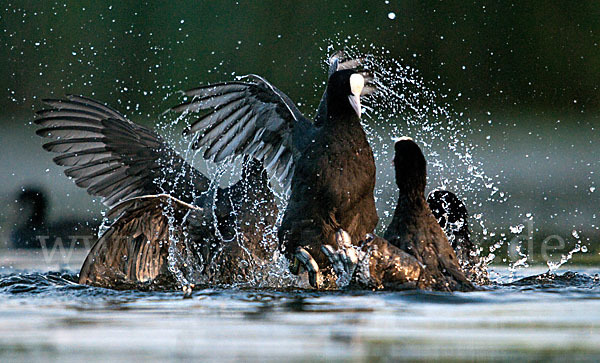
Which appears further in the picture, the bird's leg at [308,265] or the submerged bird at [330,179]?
the submerged bird at [330,179]

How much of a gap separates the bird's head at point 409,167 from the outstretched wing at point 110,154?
5.81ft

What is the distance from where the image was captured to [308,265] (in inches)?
253

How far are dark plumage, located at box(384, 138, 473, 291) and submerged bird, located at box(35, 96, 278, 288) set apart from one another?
1189 mm

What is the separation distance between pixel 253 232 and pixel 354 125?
1075mm

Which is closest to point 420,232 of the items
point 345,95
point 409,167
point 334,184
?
point 409,167

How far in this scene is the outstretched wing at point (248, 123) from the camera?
7.34 m

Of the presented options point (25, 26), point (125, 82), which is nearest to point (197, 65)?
point (125, 82)

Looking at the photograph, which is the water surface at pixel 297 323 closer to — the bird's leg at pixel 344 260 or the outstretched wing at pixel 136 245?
the bird's leg at pixel 344 260

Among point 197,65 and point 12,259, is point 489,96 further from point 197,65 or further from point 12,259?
point 12,259

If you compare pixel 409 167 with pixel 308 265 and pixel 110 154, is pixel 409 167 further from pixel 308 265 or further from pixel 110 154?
pixel 110 154

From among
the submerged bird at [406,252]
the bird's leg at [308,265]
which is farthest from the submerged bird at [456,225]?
the bird's leg at [308,265]

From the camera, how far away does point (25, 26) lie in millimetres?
15328

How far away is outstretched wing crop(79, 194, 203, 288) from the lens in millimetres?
6504

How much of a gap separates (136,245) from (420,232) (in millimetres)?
2048
